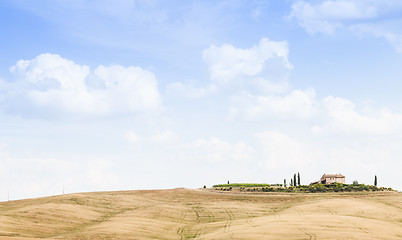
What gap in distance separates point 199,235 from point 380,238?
15.7 meters

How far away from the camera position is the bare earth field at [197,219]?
123 ft

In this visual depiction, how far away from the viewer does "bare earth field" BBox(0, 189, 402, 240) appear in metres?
37.6

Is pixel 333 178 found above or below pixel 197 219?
above

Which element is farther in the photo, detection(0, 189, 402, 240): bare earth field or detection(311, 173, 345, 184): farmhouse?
detection(311, 173, 345, 184): farmhouse

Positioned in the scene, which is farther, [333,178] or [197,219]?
[333,178]

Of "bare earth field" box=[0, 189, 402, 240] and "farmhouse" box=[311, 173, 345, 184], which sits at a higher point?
"farmhouse" box=[311, 173, 345, 184]

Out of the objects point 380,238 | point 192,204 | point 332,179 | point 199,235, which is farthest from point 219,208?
point 332,179

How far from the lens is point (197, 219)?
165 ft

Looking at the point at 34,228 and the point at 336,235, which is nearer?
the point at 336,235

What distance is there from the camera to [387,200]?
2530 inches

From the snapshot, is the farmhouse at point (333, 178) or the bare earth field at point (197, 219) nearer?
the bare earth field at point (197, 219)

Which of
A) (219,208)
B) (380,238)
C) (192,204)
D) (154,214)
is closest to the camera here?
(380,238)

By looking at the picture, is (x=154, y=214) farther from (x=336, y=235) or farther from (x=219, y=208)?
(x=336, y=235)

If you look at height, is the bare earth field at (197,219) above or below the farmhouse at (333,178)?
below
